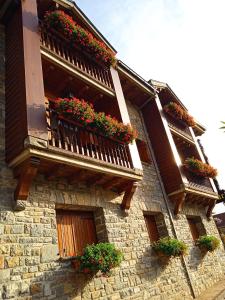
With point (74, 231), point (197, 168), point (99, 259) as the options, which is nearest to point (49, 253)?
point (99, 259)

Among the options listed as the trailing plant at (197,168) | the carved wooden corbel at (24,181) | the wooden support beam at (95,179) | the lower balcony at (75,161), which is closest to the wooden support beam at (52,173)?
the lower balcony at (75,161)

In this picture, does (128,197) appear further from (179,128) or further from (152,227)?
(179,128)

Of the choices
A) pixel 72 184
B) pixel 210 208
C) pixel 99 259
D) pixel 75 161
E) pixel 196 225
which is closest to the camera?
pixel 99 259

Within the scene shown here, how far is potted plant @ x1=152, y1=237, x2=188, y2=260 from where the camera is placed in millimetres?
7535

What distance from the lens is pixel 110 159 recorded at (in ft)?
22.0

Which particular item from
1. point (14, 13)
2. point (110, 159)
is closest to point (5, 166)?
point (110, 159)

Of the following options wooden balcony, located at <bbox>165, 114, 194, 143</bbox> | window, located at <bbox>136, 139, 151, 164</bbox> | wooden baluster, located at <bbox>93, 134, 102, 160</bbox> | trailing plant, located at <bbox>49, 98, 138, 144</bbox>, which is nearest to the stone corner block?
wooden baluster, located at <bbox>93, 134, 102, 160</bbox>

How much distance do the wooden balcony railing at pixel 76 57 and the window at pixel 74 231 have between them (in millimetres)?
4010

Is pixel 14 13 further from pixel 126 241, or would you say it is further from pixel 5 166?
pixel 126 241

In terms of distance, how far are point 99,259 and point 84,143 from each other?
264cm

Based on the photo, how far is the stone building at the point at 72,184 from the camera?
494cm

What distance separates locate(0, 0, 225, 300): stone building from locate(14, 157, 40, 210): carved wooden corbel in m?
0.02

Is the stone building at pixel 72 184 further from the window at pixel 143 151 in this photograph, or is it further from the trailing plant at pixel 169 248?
the trailing plant at pixel 169 248

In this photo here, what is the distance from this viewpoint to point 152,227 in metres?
8.62
